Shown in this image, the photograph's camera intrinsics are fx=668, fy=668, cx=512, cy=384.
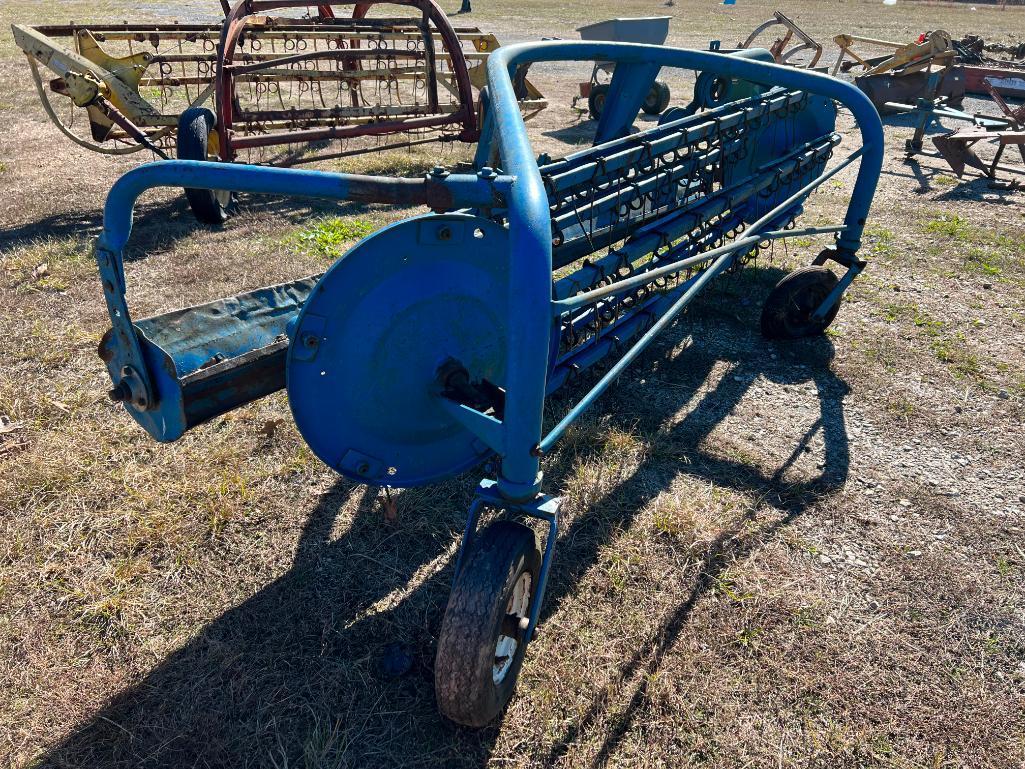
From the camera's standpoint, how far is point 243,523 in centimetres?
307

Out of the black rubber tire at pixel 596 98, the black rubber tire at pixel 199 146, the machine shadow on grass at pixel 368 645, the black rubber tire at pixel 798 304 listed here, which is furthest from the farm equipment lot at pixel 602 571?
the black rubber tire at pixel 596 98

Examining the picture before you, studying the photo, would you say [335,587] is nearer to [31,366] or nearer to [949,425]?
[31,366]

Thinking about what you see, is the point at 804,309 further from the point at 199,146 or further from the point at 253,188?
the point at 199,146

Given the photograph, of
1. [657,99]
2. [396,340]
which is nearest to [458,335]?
[396,340]

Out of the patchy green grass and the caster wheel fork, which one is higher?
the caster wheel fork

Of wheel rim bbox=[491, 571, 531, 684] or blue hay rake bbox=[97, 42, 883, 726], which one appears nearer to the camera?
blue hay rake bbox=[97, 42, 883, 726]

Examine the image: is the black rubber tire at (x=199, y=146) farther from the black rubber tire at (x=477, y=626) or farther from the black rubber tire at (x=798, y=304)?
the black rubber tire at (x=477, y=626)

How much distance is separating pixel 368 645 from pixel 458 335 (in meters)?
1.24

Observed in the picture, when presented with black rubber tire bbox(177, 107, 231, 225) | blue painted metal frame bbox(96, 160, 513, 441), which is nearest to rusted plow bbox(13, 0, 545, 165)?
black rubber tire bbox(177, 107, 231, 225)

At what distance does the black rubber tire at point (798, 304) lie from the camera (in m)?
4.49

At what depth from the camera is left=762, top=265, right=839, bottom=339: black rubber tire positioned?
4492mm

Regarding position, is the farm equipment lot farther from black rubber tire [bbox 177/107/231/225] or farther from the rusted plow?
the rusted plow

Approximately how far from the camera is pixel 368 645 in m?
2.56

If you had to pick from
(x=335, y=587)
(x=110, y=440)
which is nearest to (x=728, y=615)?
(x=335, y=587)
